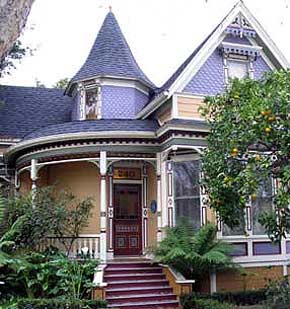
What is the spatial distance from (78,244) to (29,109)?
7.95 metres

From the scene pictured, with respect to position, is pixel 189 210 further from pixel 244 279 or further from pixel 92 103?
pixel 92 103

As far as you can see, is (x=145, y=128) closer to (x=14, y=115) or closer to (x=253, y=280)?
(x=253, y=280)

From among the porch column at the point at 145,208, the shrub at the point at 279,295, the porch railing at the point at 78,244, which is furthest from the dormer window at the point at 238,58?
the shrub at the point at 279,295

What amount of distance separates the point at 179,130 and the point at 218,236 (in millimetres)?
2984

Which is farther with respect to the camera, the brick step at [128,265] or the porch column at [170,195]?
the porch column at [170,195]

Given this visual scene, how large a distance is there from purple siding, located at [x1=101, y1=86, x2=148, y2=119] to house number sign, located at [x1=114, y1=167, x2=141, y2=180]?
77.9 inches

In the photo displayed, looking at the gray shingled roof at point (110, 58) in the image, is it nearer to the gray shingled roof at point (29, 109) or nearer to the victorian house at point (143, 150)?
the victorian house at point (143, 150)

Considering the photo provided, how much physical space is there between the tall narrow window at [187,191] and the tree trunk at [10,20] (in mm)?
11333

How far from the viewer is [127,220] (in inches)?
614

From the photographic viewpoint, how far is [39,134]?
1516 centimetres

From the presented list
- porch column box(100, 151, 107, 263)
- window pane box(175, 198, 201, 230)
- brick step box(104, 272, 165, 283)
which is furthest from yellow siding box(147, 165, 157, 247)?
brick step box(104, 272, 165, 283)

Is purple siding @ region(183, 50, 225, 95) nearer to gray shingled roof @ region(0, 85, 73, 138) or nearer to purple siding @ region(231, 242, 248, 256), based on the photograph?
purple siding @ region(231, 242, 248, 256)

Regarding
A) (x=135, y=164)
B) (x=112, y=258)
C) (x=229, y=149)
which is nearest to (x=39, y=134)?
(x=135, y=164)

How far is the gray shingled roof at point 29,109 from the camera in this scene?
1898 cm
